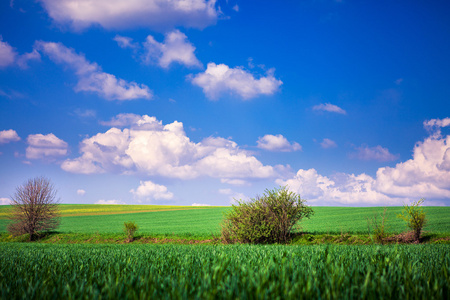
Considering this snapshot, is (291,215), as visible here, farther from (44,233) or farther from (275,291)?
(44,233)

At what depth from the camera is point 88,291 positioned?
259 cm

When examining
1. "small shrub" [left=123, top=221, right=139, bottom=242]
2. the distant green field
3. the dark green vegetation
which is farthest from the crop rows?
"small shrub" [left=123, top=221, right=139, bottom=242]


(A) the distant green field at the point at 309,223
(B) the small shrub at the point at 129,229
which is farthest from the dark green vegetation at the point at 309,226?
(B) the small shrub at the point at 129,229

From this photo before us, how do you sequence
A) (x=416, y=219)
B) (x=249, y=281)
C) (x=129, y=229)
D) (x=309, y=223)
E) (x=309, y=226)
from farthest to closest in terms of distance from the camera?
(x=309, y=223)
(x=309, y=226)
(x=129, y=229)
(x=416, y=219)
(x=249, y=281)

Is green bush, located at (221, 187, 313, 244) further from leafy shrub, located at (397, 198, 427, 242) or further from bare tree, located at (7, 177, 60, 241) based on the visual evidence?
bare tree, located at (7, 177, 60, 241)

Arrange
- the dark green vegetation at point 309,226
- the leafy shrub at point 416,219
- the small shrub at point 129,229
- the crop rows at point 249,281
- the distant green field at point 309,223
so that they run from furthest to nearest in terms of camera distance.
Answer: the small shrub at point 129,229, the distant green field at point 309,223, the dark green vegetation at point 309,226, the leafy shrub at point 416,219, the crop rows at point 249,281

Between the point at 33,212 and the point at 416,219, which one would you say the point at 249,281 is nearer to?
the point at 416,219

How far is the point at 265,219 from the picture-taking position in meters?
24.2

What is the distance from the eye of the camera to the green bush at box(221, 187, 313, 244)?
23812mm

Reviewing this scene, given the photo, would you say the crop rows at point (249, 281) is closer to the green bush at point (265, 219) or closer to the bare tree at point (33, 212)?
the green bush at point (265, 219)

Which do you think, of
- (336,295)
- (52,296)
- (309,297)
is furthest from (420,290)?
(52,296)

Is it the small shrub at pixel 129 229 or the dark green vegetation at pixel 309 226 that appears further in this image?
the small shrub at pixel 129 229

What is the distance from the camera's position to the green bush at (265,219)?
23812 millimetres

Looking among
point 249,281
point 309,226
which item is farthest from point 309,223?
point 249,281
